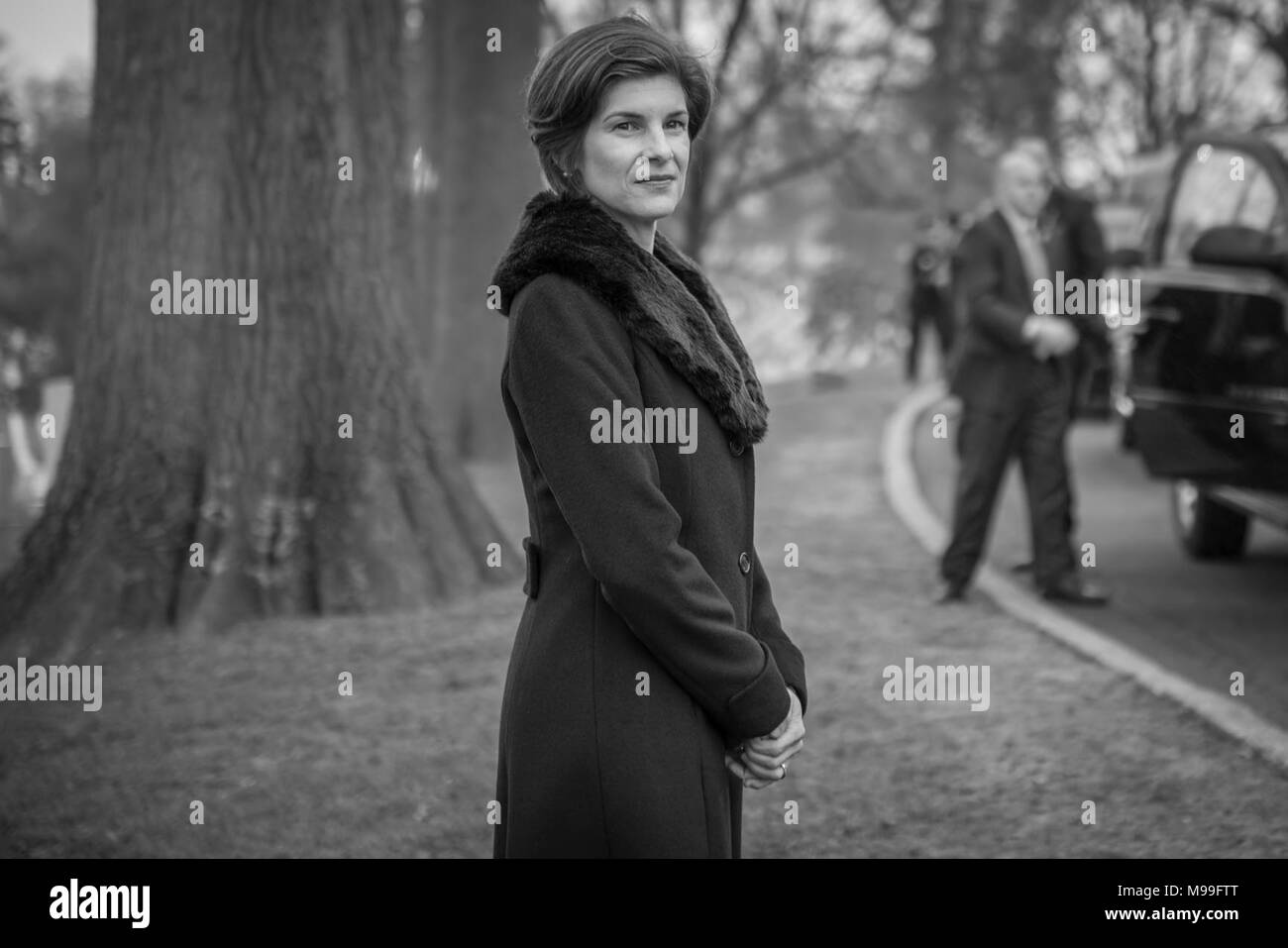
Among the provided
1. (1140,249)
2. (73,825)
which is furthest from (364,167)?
(1140,249)

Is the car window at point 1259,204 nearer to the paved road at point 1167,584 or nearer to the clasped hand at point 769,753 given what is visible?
the paved road at point 1167,584

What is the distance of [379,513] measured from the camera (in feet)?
25.3

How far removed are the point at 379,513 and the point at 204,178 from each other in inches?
63.3

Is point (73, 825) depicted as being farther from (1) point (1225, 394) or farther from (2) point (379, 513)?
(1) point (1225, 394)

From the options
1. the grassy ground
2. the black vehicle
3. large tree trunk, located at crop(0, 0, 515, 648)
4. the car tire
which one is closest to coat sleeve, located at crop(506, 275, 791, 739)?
the grassy ground

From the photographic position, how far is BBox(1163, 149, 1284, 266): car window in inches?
333

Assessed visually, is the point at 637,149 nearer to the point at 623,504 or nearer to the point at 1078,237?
the point at 623,504

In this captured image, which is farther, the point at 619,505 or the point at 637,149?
the point at 637,149

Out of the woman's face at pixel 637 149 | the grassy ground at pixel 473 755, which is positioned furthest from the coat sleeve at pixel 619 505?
the grassy ground at pixel 473 755

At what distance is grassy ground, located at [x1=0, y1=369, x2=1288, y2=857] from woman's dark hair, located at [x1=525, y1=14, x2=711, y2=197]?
2.75m

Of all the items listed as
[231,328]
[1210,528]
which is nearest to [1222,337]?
[1210,528]

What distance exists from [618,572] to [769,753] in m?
0.41

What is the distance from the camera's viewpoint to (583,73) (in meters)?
2.77

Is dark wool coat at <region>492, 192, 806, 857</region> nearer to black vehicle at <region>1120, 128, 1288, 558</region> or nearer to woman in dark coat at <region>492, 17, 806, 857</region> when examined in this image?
woman in dark coat at <region>492, 17, 806, 857</region>
